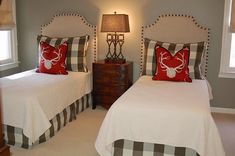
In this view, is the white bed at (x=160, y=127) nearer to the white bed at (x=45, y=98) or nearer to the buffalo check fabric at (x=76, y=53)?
the white bed at (x=45, y=98)

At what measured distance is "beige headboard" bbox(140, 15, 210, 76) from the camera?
397 cm

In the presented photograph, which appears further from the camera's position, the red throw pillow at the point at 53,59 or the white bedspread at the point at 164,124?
the red throw pillow at the point at 53,59

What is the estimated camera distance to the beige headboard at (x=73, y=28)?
14.3ft

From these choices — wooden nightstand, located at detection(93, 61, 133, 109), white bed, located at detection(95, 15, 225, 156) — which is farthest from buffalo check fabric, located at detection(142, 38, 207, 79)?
white bed, located at detection(95, 15, 225, 156)

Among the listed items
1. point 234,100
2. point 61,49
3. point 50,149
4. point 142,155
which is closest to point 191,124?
point 142,155

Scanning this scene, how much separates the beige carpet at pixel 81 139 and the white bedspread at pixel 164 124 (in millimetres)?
505

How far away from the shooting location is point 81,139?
3.24 metres

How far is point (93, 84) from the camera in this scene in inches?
165

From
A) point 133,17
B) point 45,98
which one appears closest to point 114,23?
point 133,17

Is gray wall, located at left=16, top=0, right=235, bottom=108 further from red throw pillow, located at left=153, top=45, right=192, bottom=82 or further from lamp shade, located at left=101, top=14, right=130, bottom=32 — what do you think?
red throw pillow, located at left=153, top=45, right=192, bottom=82

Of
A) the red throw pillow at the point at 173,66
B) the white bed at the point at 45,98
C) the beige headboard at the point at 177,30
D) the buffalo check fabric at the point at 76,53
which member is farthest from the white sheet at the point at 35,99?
the beige headboard at the point at 177,30

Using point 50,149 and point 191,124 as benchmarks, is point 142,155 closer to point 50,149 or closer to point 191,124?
point 191,124

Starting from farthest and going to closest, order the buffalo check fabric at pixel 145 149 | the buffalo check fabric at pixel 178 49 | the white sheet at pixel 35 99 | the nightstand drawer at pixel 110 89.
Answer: the nightstand drawer at pixel 110 89
the buffalo check fabric at pixel 178 49
the white sheet at pixel 35 99
the buffalo check fabric at pixel 145 149

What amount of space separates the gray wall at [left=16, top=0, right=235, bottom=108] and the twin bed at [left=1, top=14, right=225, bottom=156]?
4.7 inches
